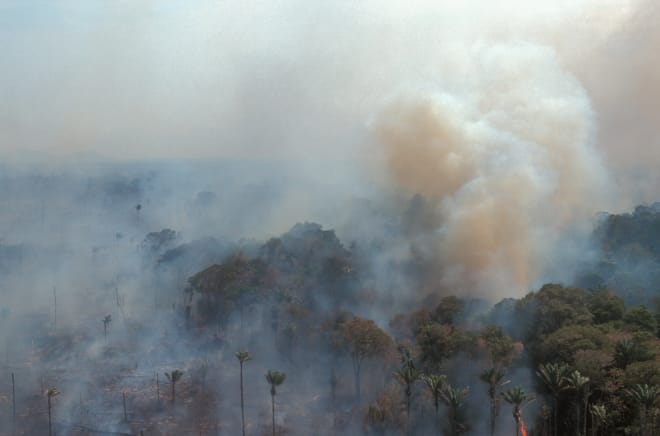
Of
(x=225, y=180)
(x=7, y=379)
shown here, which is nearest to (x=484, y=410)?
(x=7, y=379)

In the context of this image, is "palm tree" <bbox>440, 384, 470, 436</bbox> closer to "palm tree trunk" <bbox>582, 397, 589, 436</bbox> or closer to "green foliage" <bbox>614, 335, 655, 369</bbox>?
"palm tree trunk" <bbox>582, 397, 589, 436</bbox>

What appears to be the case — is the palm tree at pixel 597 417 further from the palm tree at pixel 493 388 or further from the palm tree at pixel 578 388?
the palm tree at pixel 493 388

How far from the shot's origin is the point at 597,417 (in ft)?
101

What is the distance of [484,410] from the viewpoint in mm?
36688

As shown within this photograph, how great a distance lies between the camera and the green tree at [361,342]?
41.7 metres

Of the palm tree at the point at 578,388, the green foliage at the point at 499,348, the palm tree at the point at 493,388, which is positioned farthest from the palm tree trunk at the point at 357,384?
the palm tree at the point at 578,388

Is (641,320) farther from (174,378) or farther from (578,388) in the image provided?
(174,378)

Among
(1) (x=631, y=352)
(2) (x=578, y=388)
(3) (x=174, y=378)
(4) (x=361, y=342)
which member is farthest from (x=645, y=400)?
(3) (x=174, y=378)

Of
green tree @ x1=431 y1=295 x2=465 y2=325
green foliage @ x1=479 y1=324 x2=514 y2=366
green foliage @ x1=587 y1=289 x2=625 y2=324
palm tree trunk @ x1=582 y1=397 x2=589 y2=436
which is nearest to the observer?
palm tree trunk @ x1=582 y1=397 x2=589 y2=436

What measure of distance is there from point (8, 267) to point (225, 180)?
2693 inches

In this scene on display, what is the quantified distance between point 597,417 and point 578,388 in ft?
7.54

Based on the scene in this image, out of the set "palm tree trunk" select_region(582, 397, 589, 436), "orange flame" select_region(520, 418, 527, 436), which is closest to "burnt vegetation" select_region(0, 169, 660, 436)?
"palm tree trunk" select_region(582, 397, 589, 436)

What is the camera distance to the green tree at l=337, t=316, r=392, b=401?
41688mm

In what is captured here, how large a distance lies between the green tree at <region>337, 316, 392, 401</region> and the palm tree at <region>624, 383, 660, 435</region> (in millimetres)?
16019
